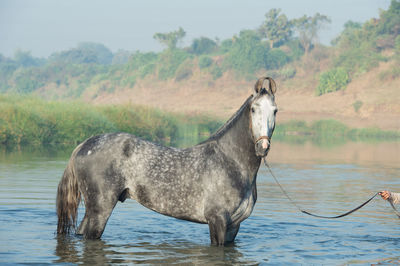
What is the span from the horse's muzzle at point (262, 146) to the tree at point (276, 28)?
86.4 metres

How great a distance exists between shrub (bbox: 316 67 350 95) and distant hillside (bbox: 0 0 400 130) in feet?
Result: 0.37


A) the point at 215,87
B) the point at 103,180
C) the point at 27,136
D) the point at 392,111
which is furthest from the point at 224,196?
the point at 215,87

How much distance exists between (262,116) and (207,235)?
258 centimetres

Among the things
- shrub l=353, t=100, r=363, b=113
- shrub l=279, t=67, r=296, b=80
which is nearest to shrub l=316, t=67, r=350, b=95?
shrub l=353, t=100, r=363, b=113

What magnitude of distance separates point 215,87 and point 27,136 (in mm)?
53752

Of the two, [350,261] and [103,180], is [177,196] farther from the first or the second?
[350,261]

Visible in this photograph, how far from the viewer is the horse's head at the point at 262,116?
24.9ft

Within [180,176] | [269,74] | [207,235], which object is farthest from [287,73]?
[180,176]

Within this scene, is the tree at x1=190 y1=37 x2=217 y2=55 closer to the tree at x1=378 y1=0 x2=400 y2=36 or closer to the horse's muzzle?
the tree at x1=378 y1=0 x2=400 y2=36

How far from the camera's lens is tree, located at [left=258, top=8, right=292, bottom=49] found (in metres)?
92.8

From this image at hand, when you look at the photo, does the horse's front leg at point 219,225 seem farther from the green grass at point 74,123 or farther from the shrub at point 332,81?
the shrub at point 332,81

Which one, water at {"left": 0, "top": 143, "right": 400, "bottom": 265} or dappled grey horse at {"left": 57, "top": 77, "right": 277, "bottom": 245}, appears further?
dappled grey horse at {"left": 57, "top": 77, "right": 277, "bottom": 245}

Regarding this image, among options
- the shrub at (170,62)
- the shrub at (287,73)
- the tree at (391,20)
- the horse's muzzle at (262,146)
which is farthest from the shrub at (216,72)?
the horse's muzzle at (262,146)

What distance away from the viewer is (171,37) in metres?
101
